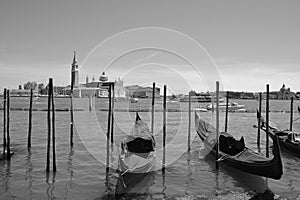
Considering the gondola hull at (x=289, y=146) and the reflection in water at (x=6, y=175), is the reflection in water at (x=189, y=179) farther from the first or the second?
the reflection in water at (x=6, y=175)

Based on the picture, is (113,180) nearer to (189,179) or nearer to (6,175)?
(189,179)

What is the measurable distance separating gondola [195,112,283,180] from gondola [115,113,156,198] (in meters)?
2.68

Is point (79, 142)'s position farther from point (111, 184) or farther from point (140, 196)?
point (140, 196)

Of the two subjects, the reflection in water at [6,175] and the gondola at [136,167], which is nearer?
the gondola at [136,167]

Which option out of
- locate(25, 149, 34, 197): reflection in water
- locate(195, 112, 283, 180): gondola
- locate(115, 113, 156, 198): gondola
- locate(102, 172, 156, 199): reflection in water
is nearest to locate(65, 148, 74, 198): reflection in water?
locate(25, 149, 34, 197): reflection in water

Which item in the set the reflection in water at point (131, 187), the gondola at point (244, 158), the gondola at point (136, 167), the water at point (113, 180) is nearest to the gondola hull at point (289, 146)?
the water at point (113, 180)

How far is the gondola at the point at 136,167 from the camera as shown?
821 cm

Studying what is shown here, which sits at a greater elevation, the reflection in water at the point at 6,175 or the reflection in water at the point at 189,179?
the reflection in water at the point at 6,175

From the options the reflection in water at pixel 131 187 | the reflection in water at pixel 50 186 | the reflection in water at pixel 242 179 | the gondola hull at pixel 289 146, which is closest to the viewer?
the reflection in water at pixel 131 187

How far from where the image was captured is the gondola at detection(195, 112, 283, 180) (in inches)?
309

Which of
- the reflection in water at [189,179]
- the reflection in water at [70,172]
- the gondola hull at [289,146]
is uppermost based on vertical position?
the gondola hull at [289,146]

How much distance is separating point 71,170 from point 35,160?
2123 mm

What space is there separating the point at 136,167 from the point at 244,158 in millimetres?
3520

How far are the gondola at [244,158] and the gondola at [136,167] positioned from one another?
2.68 meters
